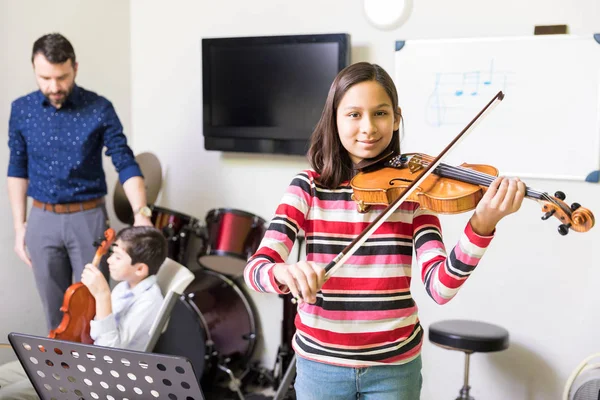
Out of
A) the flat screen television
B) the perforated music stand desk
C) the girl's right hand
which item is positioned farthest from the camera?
the flat screen television

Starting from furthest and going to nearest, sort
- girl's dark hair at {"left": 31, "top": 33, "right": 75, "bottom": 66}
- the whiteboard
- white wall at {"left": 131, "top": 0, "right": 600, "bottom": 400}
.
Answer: white wall at {"left": 131, "top": 0, "right": 600, "bottom": 400} → the whiteboard → girl's dark hair at {"left": 31, "top": 33, "right": 75, "bottom": 66}

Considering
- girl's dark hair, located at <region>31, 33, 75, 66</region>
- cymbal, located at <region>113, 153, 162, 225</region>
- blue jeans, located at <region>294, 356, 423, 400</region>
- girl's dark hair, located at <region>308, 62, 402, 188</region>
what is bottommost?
blue jeans, located at <region>294, 356, 423, 400</region>

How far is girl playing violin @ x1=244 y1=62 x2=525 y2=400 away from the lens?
56.4 inches

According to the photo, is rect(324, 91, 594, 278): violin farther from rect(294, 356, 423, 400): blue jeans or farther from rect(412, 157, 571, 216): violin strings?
Answer: rect(294, 356, 423, 400): blue jeans

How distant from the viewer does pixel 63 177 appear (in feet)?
9.59

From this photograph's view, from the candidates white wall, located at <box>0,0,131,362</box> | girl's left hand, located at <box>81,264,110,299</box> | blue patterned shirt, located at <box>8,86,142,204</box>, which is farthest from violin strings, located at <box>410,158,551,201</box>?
white wall, located at <box>0,0,131,362</box>

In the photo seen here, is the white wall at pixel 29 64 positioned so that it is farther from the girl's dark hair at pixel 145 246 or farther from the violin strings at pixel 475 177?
the violin strings at pixel 475 177

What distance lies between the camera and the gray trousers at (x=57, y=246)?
9.61 feet

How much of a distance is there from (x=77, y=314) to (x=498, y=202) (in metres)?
1.57

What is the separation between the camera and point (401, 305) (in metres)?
1.46

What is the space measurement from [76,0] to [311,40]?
125cm

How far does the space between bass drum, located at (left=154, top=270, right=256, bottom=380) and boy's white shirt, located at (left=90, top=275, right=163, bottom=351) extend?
1.75ft

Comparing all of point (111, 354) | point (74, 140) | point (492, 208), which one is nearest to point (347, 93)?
point (492, 208)

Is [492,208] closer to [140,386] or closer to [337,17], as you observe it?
[140,386]
